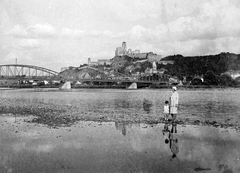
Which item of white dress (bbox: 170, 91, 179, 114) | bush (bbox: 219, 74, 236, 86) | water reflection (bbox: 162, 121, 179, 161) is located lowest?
water reflection (bbox: 162, 121, 179, 161)

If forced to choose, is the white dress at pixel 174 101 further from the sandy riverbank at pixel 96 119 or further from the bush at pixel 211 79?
the bush at pixel 211 79

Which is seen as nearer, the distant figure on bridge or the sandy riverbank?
the distant figure on bridge

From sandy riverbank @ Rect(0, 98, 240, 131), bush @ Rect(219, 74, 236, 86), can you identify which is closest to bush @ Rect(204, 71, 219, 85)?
bush @ Rect(219, 74, 236, 86)

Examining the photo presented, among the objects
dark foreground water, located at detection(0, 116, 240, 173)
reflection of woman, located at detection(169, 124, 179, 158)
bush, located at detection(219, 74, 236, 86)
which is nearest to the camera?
dark foreground water, located at detection(0, 116, 240, 173)

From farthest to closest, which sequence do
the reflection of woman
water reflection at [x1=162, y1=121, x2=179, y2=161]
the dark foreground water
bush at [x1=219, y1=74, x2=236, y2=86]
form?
bush at [x1=219, y1=74, x2=236, y2=86] → water reflection at [x1=162, y1=121, x2=179, y2=161] → the reflection of woman → the dark foreground water

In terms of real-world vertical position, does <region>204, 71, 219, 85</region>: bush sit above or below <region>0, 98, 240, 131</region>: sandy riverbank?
above

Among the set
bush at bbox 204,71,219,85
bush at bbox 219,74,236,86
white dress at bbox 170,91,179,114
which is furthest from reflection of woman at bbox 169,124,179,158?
bush at bbox 204,71,219,85

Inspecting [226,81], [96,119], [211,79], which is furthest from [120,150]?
[211,79]

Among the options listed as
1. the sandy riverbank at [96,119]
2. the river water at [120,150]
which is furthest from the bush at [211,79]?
the river water at [120,150]

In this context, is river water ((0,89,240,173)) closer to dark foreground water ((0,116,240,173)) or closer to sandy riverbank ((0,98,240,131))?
dark foreground water ((0,116,240,173))

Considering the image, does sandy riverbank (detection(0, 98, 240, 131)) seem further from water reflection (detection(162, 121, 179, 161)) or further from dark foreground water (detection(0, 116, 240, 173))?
water reflection (detection(162, 121, 179, 161))

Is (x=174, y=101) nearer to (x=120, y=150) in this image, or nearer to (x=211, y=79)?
(x=120, y=150)

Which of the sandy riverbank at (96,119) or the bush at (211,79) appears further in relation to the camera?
the bush at (211,79)
